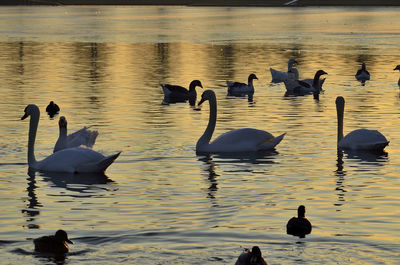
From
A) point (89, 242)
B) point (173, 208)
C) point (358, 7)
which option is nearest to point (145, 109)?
point (173, 208)

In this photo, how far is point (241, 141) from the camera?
2416 centimetres

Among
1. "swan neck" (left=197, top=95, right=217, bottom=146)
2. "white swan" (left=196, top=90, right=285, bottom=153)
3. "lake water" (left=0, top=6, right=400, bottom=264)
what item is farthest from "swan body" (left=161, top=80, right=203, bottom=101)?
"white swan" (left=196, top=90, right=285, bottom=153)

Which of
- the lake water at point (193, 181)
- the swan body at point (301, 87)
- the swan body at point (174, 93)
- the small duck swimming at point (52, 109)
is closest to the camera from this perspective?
the lake water at point (193, 181)

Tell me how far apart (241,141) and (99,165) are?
15.1 feet

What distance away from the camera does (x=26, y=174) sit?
2117 centimetres

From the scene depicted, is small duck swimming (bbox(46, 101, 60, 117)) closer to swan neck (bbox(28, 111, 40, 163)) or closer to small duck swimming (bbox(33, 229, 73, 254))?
swan neck (bbox(28, 111, 40, 163))

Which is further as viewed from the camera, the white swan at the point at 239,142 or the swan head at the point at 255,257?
the white swan at the point at 239,142

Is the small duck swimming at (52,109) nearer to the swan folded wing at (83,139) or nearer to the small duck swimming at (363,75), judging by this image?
the swan folded wing at (83,139)

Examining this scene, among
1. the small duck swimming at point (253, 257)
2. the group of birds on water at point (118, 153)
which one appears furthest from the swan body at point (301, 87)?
the small duck swimming at point (253, 257)

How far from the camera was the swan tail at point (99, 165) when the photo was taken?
2062 cm

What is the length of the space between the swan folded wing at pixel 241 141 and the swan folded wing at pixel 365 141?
2008mm

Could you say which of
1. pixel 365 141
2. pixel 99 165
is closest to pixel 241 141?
pixel 365 141

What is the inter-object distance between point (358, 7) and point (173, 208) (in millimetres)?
172932

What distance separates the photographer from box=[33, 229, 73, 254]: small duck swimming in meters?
14.1
